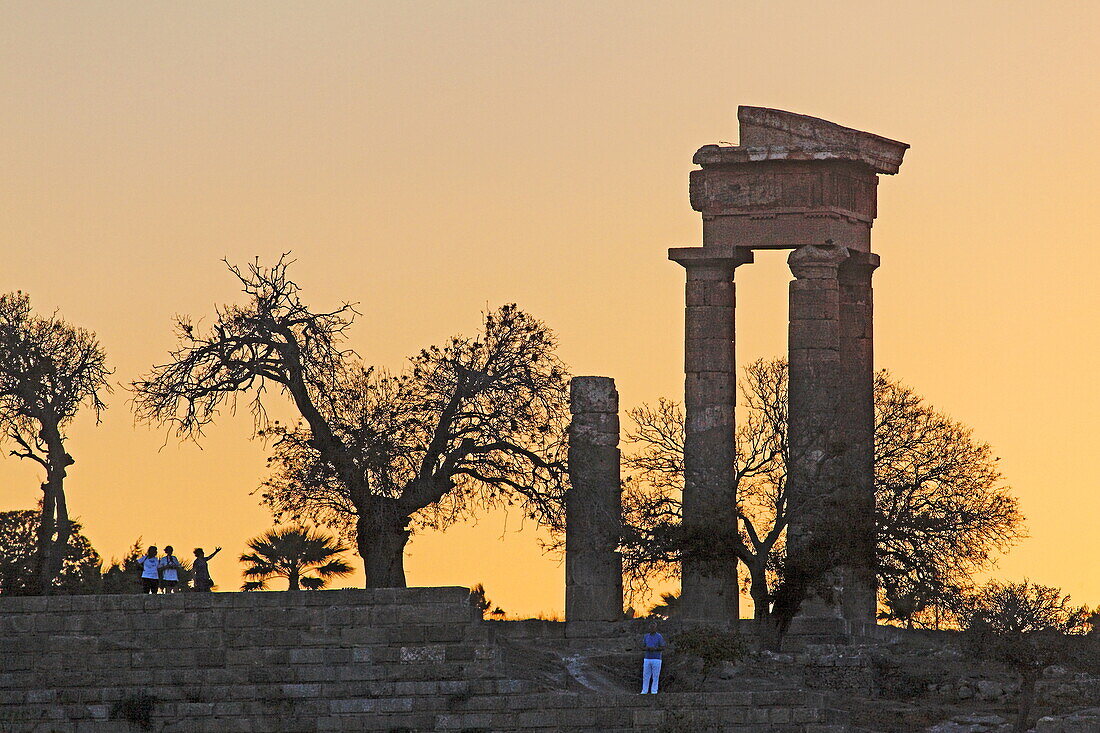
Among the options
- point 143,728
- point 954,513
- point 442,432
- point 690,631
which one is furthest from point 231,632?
point 954,513

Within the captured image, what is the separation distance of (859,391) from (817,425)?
2995 millimetres

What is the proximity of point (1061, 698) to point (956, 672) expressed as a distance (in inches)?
90.7

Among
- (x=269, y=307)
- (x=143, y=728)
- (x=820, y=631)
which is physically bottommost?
(x=143, y=728)

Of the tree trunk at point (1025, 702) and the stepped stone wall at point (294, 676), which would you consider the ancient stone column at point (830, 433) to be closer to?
the tree trunk at point (1025, 702)

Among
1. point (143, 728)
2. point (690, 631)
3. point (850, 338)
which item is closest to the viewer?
point (143, 728)

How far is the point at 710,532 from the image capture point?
171 ft

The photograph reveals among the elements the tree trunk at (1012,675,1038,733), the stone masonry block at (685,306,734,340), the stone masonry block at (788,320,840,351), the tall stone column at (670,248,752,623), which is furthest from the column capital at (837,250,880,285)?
the tree trunk at (1012,675,1038,733)

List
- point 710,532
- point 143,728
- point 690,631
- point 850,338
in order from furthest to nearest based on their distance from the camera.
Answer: point 850,338
point 710,532
point 690,631
point 143,728

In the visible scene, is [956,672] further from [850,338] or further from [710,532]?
[850,338]

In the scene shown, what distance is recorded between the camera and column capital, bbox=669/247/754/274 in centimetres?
5547

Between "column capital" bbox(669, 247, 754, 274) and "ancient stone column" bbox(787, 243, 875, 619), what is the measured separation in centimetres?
98

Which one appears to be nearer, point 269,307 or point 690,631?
point 690,631

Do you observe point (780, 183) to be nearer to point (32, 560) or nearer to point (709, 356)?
point (709, 356)

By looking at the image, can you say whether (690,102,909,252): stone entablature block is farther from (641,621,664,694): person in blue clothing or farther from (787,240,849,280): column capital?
(641,621,664,694): person in blue clothing
